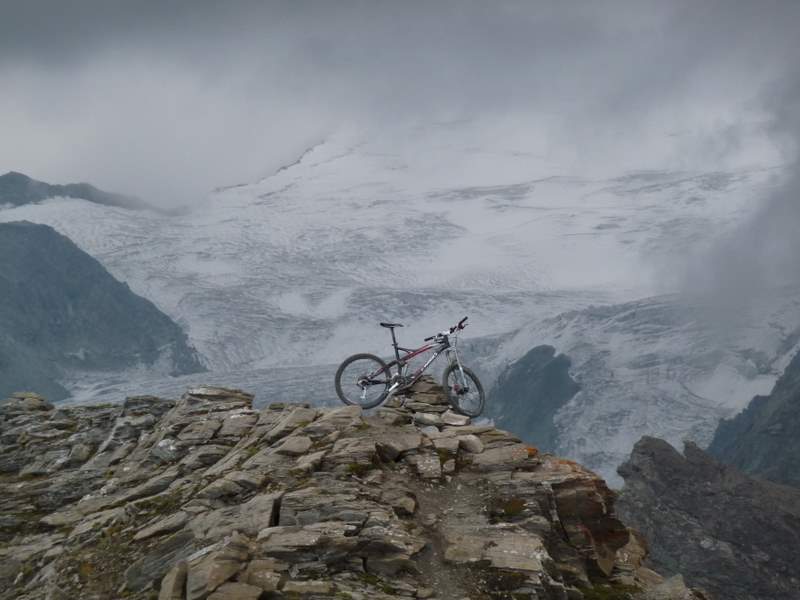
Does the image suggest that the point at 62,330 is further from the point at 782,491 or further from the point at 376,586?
the point at 376,586

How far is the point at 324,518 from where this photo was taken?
571 inches

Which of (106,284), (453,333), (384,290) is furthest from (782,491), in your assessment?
(106,284)

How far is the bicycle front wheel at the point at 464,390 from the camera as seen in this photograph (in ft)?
69.4

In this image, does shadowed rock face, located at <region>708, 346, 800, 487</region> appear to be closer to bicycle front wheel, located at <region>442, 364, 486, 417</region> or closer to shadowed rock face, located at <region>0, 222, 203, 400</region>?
shadowed rock face, located at <region>0, 222, 203, 400</region>

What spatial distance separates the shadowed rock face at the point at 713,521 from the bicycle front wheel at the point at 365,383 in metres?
57.5

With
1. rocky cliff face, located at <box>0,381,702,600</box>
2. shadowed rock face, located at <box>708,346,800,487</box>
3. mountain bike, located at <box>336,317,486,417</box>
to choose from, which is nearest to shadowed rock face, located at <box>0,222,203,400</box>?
shadowed rock face, located at <box>708,346,800,487</box>

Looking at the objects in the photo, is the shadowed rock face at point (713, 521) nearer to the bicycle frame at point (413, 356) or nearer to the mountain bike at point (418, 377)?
the mountain bike at point (418, 377)

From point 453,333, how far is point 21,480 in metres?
11.2

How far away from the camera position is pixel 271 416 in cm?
2020

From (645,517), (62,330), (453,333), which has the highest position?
(453,333)

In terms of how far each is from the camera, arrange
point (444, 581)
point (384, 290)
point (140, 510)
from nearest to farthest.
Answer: point (444, 581)
point (140, 510)
point (384, 290)

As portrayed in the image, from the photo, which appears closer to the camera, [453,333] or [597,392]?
[453,333]

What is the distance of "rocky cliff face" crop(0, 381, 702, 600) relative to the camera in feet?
44.8

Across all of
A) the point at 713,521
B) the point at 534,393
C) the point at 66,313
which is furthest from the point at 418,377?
the point at 66,313
